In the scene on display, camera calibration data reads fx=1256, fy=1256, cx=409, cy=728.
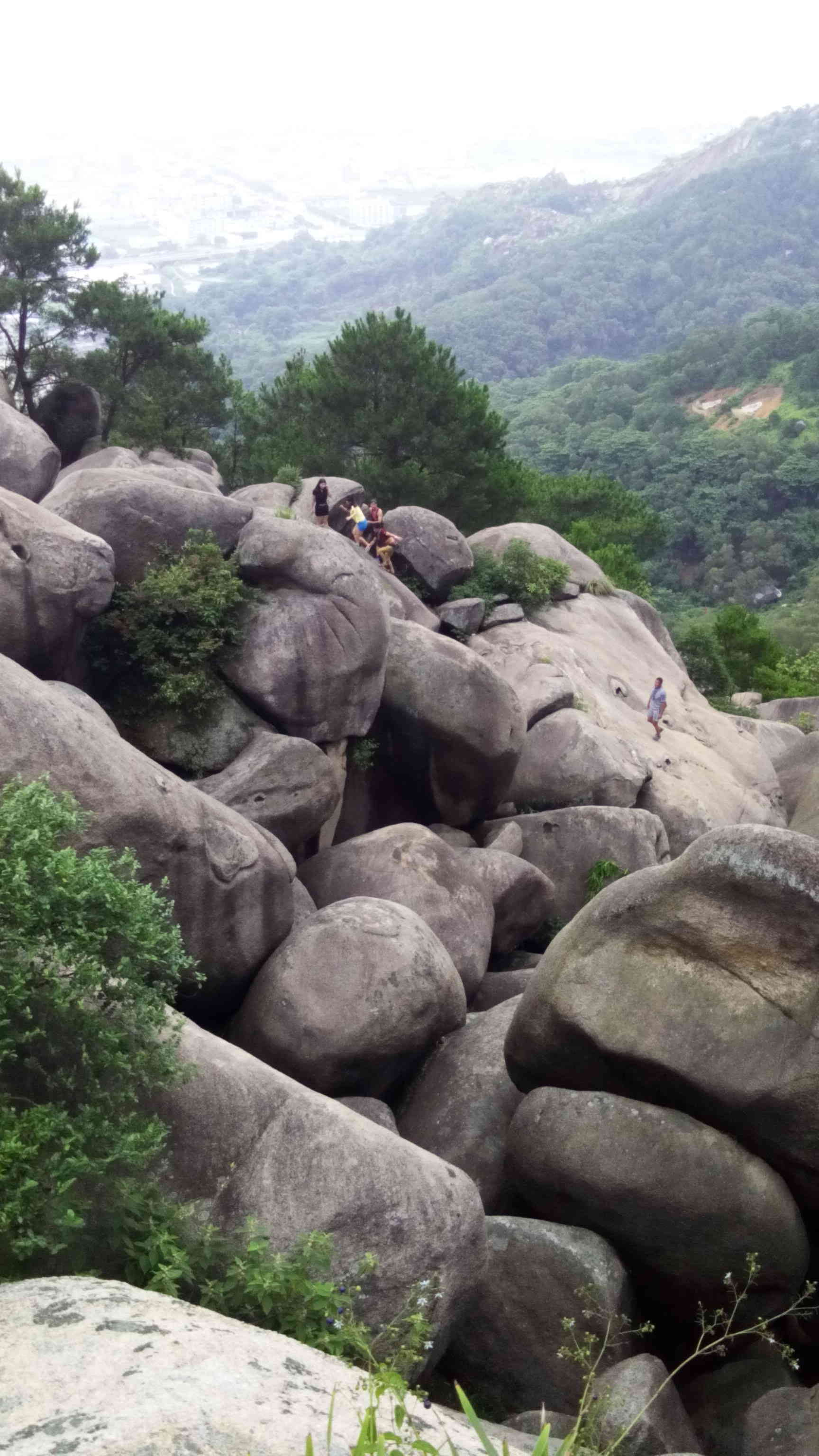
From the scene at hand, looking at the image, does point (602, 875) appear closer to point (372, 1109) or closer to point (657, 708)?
point (657, 708)

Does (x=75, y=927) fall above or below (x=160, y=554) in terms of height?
below

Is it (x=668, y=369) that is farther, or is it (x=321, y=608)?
(x=668, y=369)

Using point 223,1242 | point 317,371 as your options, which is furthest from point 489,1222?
point 317,371

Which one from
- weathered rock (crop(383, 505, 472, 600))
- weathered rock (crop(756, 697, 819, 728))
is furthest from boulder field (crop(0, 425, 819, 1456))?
weathered rock (crop(756, 697, 819, 728))

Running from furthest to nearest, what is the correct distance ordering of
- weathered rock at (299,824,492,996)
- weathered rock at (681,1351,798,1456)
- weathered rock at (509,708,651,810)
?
weathered rock at (509,708,651,810) → weathered rock at (299,824,492,996) → weathered rock at (681,1351,798,1456)

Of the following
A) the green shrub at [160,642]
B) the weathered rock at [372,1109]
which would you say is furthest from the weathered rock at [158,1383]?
the green shrub at [160,642]

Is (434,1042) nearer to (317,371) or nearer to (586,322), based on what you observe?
(317,371)

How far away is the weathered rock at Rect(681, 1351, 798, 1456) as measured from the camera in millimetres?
12391

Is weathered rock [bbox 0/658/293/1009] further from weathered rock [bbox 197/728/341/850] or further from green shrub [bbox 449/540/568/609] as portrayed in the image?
green shrub [bbox 449/540/568/609]

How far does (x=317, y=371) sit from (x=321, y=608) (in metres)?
25.1

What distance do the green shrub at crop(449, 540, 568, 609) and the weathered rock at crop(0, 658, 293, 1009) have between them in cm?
1544

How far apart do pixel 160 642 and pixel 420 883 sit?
224 inches

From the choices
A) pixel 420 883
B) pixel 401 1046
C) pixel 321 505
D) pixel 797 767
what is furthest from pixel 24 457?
pixel 797 767

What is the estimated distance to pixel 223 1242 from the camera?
9.88m
